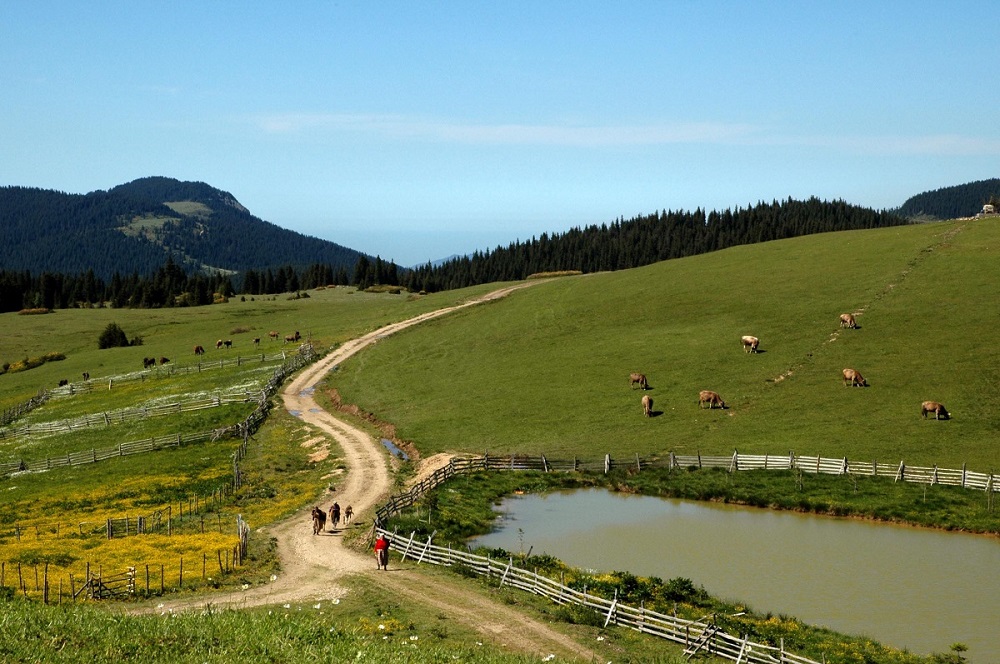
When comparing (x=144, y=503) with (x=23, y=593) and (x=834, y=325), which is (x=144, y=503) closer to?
(x=23, y=593)

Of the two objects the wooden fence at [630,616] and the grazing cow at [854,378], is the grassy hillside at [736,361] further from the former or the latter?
the wooden fence at [630,616]

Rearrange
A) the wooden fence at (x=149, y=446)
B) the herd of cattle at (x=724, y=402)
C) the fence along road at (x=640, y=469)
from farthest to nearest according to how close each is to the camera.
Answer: the wooden fence at (x=149, y=446)
the herd of cattle at (x=724, y=402)
the fence along road at (x=640, y=469)

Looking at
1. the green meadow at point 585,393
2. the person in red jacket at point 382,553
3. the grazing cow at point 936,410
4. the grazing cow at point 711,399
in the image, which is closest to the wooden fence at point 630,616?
the person in red jacket at point 382,553

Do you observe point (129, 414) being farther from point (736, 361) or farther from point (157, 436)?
point (736, 361)

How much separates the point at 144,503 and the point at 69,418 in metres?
33.2

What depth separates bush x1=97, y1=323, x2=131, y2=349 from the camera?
400 feet

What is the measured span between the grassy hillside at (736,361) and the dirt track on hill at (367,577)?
26.7 feet

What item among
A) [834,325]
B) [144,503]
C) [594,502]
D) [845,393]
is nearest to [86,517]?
[144,503]

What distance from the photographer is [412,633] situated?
29.3m

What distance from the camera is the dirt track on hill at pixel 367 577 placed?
2997 cm

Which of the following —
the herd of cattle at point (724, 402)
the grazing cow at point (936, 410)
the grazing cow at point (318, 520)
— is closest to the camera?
the grazing cow at point (318, 520)

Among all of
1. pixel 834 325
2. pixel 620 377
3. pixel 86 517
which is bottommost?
pixel 86 517

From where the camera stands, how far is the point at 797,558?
3903 centimetres

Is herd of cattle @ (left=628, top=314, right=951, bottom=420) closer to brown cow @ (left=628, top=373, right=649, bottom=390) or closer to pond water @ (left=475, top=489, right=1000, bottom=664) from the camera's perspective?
brown cow @ (left=628, top=373, right=649, bottom=390)
